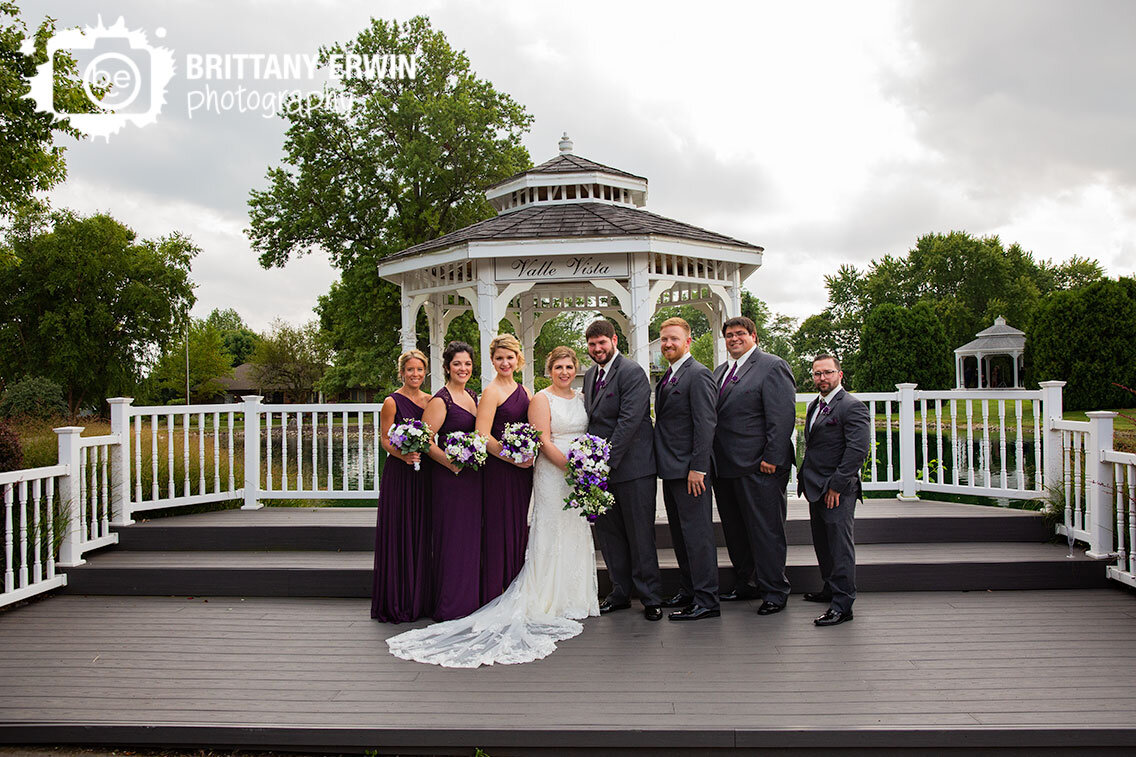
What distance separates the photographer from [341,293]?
20.8 m

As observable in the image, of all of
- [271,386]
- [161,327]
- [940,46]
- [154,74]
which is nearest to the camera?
[154,74]

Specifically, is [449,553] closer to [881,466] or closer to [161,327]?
[881,466]

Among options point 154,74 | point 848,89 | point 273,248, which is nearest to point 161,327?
point 273,248

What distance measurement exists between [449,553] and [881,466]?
9.87 meters

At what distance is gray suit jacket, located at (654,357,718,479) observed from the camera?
14.9 ft

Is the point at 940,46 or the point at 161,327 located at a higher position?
the point at 940,46

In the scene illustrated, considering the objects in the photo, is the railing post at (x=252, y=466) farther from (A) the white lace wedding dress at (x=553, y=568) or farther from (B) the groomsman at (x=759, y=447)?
(B) the groomsman at (x=759, y=447)

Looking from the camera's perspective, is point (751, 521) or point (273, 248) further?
point (273, 248)

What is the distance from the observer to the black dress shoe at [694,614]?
15.0 ft

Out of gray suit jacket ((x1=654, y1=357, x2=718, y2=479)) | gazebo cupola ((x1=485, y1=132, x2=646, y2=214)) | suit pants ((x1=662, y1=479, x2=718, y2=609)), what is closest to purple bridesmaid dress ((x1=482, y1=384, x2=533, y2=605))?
gray suit jacket ((x1=654, y1=357, x2=718, y2=479))

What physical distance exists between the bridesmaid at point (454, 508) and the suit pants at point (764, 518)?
5.74 ft

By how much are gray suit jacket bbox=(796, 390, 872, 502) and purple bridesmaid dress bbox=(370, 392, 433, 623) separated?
2.73 metres

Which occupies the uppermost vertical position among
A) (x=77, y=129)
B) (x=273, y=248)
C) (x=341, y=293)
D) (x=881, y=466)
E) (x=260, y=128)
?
(x=260, y=128)

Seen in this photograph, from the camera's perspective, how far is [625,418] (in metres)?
4.59
